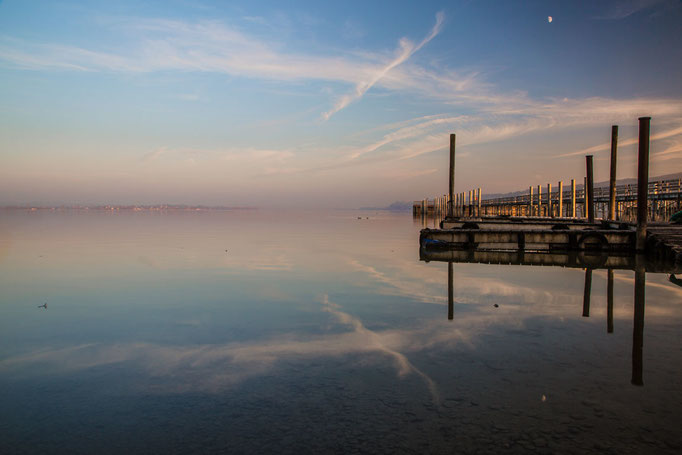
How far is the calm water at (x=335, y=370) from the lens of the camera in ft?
14.5

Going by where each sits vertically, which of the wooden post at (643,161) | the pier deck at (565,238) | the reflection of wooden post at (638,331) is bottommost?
the reflection of wooden post at (638,331)

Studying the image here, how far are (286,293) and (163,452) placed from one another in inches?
332

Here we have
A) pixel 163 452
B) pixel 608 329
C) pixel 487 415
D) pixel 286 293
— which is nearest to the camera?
pixel 163 452

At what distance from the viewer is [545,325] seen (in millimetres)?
8742

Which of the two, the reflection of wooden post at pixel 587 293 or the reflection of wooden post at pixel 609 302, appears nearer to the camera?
the reflection of wooden post at pixel 609 302

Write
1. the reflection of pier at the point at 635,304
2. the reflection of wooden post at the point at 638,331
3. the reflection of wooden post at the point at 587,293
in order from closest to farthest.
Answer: the reflection of wooden post at the point at 638,331
the reflection of pier at the point at 635,304
the reflection of wooden post at the point at 587,293

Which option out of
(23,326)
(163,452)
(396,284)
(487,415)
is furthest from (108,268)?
(487,415)

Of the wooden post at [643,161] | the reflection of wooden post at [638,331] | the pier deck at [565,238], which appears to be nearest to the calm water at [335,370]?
the reflection of wooden post at [638,331]

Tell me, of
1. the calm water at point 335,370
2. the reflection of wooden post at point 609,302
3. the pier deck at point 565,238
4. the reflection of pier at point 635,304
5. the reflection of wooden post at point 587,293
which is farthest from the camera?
the pier deck at point 565,238

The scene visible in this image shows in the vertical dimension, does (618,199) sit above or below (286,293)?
above

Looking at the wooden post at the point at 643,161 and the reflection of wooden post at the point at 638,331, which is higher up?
the wooden post at the point at 643,161

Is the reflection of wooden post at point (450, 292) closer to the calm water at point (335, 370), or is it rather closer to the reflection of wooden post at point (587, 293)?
the calm water at point (335, 370)

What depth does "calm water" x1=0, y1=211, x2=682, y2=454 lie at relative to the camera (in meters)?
4.43

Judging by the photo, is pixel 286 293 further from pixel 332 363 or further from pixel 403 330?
pixel 332 363
